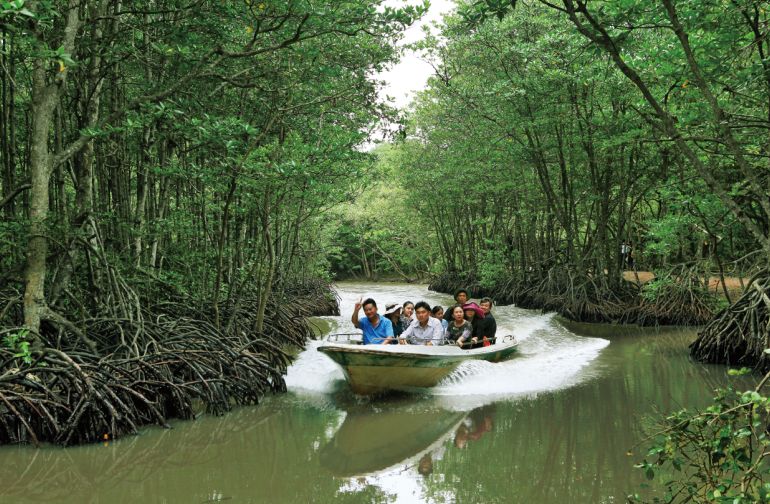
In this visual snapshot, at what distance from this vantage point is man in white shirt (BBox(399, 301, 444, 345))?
8.72m

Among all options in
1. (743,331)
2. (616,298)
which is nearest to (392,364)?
(743,331)

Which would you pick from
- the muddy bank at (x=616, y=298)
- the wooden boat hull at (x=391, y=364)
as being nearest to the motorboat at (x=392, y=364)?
the wooden boat hull at (x=391, y=364)

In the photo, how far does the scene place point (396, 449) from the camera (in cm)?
610

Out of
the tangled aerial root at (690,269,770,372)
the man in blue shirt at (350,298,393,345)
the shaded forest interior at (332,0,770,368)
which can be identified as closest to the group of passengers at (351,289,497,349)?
the man in blue shirt at (350,298,393,345)

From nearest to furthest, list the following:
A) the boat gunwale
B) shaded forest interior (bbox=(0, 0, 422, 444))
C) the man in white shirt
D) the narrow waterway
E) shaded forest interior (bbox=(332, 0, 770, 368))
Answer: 1. the narrow waterway
2. shaded forest interior (bbox=(0, 0, 422, 444))
3. the boat gunwale
4. shaded forest interior (bbox=(332, 0, 770, 368))
5. the man in white shirt

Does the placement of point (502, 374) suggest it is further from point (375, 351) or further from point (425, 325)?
point (375, 351)

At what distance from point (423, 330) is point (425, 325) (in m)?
0.08

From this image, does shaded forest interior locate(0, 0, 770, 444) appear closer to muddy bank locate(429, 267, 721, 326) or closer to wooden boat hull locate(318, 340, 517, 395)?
muddy bank locate(429, 267, 721, 326)

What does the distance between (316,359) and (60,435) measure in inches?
222

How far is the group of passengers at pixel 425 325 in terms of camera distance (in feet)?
28.3

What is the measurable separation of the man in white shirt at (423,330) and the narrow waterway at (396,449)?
0.75 metres

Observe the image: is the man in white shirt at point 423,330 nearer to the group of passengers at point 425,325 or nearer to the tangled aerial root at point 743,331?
the group of passengers at point 425,325

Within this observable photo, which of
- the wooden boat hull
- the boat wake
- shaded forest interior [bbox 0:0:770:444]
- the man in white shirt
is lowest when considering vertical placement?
the boat wake

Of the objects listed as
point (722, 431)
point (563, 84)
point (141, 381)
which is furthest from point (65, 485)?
point (563, 84)
